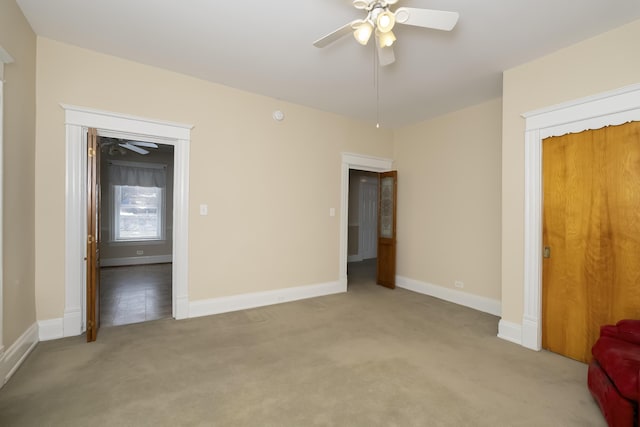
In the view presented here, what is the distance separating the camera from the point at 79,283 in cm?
289

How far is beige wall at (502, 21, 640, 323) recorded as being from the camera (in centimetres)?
236

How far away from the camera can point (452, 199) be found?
4.34m

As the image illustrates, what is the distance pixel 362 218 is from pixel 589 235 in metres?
5.54

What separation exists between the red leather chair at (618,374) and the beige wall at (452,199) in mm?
→ 1745

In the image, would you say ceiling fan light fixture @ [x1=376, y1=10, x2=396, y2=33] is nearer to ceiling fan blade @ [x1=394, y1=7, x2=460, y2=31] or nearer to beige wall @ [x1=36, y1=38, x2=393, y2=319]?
ceiling fan blade @ [x1=394, y1=7, x2=460, y2=31]

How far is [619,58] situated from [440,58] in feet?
4.43

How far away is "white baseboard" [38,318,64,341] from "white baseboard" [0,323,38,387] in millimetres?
56

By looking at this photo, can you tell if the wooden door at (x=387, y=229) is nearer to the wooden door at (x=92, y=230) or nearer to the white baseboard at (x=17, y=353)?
the wooden door at (x=92, y=230)

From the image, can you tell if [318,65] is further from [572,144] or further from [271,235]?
[572,144]

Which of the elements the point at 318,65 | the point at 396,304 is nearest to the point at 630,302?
the point at 396,304

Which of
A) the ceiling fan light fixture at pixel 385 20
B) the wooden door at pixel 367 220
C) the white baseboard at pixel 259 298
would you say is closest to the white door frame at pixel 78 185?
the white baseboard at pixel 259 298

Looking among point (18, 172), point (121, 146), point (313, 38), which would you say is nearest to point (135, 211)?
point (121, 146)

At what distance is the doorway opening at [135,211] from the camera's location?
19.8ft

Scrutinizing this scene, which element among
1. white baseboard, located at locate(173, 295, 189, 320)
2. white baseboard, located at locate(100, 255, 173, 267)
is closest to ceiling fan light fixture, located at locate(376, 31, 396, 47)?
white baseboard, located at locate(173, 295, 189, 320)
